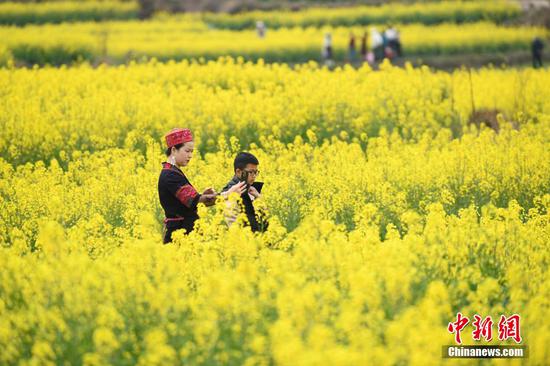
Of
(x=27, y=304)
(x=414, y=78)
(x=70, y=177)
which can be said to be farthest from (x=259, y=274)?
(x=414, y=78)

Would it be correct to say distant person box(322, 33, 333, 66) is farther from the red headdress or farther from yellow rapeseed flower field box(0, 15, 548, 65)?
the red headdress

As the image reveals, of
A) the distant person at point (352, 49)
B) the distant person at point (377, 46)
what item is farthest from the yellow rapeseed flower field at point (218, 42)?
the distant person at point (377, 46)

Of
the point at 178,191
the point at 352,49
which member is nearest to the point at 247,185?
the point at 178,191

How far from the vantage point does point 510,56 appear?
29453 mm

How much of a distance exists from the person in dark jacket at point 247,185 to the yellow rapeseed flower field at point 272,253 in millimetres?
276

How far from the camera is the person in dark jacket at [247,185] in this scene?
7.46 m

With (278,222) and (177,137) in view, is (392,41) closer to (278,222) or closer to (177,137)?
(177,137)

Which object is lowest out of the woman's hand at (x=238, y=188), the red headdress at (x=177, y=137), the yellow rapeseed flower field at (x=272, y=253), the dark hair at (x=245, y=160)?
the yellow rapeseed flower field at (x=272, y=253)

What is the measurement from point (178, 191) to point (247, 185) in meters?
0.61

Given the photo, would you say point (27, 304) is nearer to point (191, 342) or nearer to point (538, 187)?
point (191, 342)

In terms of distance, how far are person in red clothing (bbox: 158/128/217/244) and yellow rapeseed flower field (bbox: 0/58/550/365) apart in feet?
1.01

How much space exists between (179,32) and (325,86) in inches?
716

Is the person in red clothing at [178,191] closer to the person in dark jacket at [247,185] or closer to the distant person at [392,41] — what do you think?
the person in dark jacket at [247,185]

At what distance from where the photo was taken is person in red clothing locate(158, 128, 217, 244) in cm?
751
